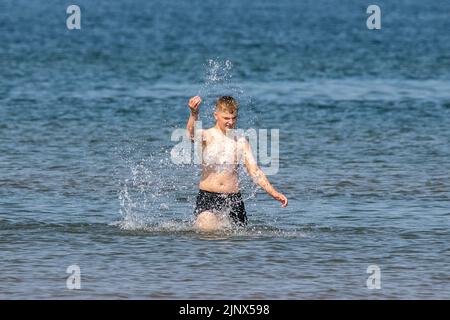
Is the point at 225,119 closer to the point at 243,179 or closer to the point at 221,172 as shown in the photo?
the point at 221,172

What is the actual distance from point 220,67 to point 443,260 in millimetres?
25158

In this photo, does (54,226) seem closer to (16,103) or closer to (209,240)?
(209,240)

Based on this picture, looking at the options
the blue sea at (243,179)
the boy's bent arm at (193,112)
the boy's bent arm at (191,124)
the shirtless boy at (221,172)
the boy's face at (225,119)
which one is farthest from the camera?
the shirtless boy at (221,172)

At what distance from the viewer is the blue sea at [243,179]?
10.8 meters

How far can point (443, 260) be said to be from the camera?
11.5 metres

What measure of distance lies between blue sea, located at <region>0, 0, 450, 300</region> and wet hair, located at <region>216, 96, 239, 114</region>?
1213 millimetres

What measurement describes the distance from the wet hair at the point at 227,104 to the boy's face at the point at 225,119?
3 cm

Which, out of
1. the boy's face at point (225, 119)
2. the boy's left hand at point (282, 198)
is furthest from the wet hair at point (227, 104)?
the boy's left hand at point (282, 198)

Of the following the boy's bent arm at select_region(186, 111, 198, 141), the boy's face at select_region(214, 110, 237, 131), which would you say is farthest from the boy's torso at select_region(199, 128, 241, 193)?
the boy's bent arm at select_region(186, 111, 198, 141)

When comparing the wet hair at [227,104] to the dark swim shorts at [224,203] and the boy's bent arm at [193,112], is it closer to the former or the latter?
the boy's bent arm at [193,112]

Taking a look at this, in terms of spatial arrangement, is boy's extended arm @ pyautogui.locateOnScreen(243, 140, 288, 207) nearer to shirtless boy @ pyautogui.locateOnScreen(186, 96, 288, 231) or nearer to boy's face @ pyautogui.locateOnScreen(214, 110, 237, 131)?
shirtless boy @ pyautogui.locateOnScreen(186, 96, 288, 231)

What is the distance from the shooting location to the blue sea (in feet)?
35.5

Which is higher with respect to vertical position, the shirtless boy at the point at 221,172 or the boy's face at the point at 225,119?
the boy's face at the point at 225,119
